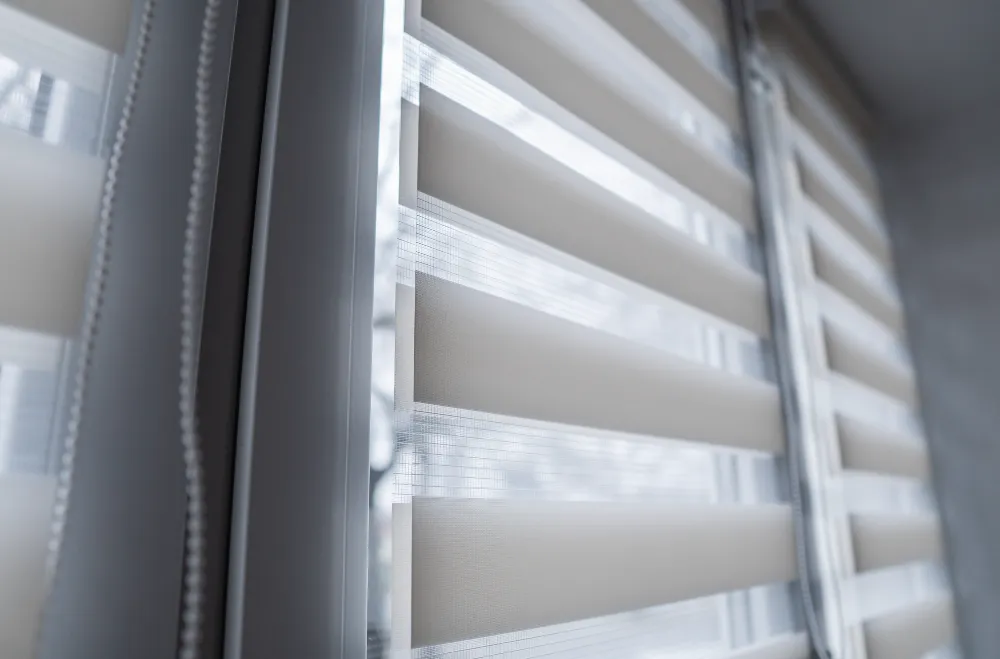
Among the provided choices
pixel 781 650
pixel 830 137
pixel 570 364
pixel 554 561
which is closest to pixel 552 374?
pixel 570 364

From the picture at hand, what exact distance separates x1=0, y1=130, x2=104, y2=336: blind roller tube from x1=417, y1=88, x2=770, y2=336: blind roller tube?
0.28 meters

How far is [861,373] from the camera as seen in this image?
1631 millimetres

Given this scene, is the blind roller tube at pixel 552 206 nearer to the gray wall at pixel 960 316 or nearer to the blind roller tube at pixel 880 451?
the blind roller tube at pixel 880 451

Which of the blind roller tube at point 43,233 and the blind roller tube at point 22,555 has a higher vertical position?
the blind roller tube at point 43,233

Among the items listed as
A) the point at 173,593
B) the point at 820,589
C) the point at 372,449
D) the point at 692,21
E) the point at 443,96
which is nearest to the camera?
the point at 173,593

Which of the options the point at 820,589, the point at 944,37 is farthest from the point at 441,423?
the point at 944,37

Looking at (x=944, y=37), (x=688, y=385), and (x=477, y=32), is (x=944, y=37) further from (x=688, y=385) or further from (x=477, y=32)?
(x=477, y=32)

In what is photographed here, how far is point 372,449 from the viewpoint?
0.54m

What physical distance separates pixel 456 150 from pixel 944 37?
1682 mm

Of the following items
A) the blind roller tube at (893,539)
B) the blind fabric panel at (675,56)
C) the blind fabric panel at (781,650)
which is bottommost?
the blind fabric panel at (781,650)

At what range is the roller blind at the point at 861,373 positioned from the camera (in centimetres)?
141

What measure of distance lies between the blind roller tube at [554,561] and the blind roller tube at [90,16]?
1.30ft

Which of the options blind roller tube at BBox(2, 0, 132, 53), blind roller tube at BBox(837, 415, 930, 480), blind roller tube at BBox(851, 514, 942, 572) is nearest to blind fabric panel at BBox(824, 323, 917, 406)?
blind roller tube at BBox(837, 415, 930, 480)

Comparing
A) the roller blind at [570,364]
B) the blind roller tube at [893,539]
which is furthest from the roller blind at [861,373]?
the roller blind at [570,364]
